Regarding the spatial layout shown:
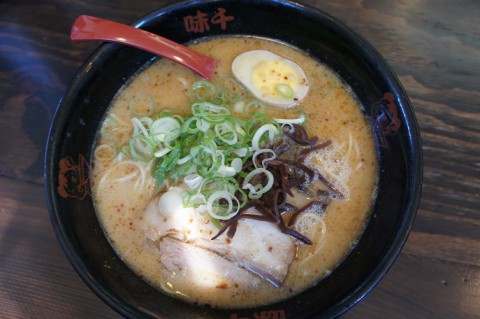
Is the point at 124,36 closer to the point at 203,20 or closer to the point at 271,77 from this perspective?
the point at 203,20

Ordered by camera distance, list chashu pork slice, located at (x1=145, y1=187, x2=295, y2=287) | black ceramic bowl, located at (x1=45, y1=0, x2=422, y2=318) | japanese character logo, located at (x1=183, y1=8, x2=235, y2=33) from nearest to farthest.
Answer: black ceramic bowl, located at (x1=45, y1=0, x2=422, y2=318) < chashu pork slice, located at (x1=145, y1=187, x2=295, y2=287) < japanese character logo, located at (x1=183, y1=8, x2=235, y2=33)

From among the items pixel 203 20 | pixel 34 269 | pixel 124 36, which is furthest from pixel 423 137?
pixel 34 269

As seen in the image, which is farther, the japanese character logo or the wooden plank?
the japanese character logo

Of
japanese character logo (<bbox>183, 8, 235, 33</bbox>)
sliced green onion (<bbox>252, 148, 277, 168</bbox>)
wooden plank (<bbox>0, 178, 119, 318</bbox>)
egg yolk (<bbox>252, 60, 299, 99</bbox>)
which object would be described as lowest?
wooden plank (<bbox>0, 178, 119, 318</bbox>)

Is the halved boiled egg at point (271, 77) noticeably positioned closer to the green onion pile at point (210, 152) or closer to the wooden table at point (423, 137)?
the green onion pile at point (210, 152)

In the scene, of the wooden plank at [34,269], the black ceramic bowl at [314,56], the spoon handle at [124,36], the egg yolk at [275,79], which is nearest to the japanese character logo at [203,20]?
the black ceramic bowl at [314,56]

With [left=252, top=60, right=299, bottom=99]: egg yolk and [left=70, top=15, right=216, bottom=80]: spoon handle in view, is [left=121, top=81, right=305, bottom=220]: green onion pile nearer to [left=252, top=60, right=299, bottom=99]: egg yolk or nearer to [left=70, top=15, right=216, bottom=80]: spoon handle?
[left=252, top=60, right=299, bottom=99]: egg yolk

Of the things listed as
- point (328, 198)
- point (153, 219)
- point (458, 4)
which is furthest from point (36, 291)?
point (458, 4)

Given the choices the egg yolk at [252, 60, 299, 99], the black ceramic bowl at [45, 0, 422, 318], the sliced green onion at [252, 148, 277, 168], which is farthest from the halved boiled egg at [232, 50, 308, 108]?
the sliced green onion at [252, 148, 277, 168]
